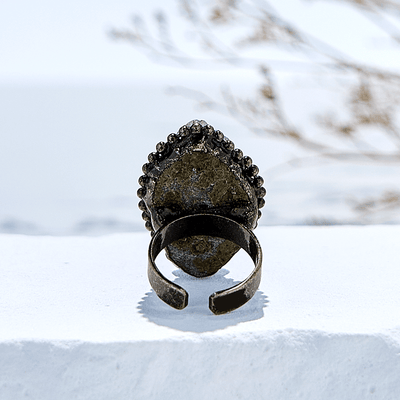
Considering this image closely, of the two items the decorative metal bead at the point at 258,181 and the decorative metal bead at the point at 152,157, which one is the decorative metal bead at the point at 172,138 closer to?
the decorative metal bead at the point at 152,157

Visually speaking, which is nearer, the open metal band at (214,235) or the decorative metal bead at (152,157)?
the open metal band at (214,235)

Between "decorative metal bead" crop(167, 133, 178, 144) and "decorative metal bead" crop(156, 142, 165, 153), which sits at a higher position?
"decorative metal bead" crop(167, 133, 178, 144)

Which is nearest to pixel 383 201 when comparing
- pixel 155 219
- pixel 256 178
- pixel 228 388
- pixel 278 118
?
pixel 278 118

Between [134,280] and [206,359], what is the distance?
Answer: 13.7 inches

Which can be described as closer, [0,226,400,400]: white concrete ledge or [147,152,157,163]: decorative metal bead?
[0,226,400,400]: white concrete ledge

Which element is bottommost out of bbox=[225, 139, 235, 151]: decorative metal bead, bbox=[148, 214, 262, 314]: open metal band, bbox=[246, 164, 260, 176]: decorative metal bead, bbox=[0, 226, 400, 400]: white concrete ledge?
bbox=[0, 226, 400, 400]: white concrete ledge

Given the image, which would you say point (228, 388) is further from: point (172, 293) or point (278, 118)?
point (278, 118)

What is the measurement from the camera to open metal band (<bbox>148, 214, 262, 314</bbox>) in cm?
A: 95

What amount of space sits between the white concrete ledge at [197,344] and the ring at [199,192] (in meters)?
0.13

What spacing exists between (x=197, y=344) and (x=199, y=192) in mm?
352

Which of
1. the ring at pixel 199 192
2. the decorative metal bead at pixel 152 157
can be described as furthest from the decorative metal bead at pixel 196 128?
the decorative metal bead at pixel 152 157

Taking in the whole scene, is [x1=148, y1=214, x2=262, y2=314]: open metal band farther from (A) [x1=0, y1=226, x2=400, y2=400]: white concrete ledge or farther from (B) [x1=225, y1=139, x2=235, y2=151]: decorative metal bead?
(B) [x1=225, y1=139, x2=235, y2=151]: decorative metal bead

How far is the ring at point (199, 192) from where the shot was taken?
1.09 m

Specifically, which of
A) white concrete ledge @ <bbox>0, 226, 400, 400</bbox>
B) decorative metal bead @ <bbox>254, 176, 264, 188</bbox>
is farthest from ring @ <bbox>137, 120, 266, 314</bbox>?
white concrete ledge @ <bbox>0, 226, 400, 400</bbox>
